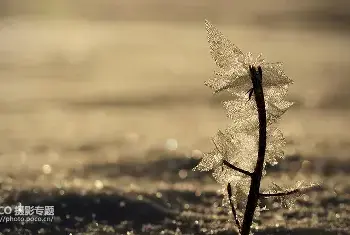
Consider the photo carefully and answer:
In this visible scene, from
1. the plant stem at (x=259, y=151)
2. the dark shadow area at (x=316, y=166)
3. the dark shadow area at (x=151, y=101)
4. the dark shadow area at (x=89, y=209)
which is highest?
the dark shadow area at (x=151, y=101)

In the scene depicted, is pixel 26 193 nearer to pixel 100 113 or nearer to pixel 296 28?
pixel 100 113

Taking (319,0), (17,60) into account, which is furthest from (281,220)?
(319,0)

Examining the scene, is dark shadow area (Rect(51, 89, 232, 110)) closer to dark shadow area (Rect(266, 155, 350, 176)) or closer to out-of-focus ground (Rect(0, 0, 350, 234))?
out-of-focus ground (Rect(0, 0, 350, 234))

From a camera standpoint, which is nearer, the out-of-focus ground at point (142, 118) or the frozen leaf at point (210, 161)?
the frozen leaf at point (210, 161)

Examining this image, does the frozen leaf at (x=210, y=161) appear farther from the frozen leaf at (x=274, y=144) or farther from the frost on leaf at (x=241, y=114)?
the frozen leaf at (x=274, y=144)

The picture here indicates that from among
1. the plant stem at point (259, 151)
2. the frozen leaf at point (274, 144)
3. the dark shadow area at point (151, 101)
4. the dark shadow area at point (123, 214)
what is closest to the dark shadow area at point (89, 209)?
the dark shadow area at point (123, 214)

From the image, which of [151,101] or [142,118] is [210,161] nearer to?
[142,118]

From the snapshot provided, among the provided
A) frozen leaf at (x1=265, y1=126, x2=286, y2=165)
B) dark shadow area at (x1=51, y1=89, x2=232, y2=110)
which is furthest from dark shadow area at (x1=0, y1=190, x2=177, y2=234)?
dark shadow area at (x1=51, y1=89, x2=232, y2=110)
